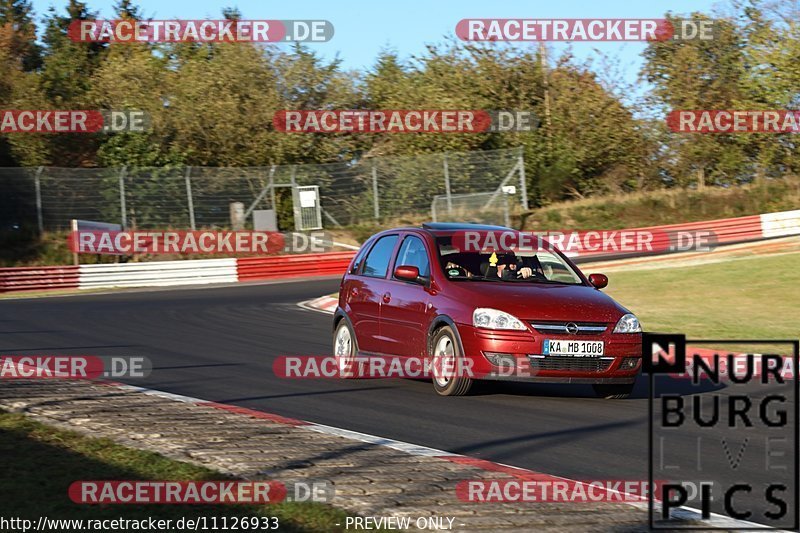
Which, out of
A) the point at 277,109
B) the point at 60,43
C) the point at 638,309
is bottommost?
the point at 638,309

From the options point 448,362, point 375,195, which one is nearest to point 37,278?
point 375,195

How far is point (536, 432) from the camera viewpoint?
8.66 meters

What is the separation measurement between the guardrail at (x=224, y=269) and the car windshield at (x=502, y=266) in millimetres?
21908

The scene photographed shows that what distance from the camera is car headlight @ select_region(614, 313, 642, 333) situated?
413 inches

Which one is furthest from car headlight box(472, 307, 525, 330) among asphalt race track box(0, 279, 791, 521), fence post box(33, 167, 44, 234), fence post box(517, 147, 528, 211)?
fence post box(517, 147, 528, 211)

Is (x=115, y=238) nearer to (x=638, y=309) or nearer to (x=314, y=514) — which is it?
(x=638, y=309)

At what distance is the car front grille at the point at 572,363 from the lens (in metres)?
10.2

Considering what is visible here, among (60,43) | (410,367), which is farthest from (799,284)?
(60,43)

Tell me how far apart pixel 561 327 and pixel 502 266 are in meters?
1.26

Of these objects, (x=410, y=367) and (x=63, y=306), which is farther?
(x=63, y=306)

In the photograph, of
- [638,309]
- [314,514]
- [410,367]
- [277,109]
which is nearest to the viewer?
[314,514]

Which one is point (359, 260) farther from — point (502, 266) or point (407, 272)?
point (502, 266)

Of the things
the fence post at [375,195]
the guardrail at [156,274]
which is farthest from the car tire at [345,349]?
the fence post at [375,195]

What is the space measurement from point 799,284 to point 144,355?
14677mm
